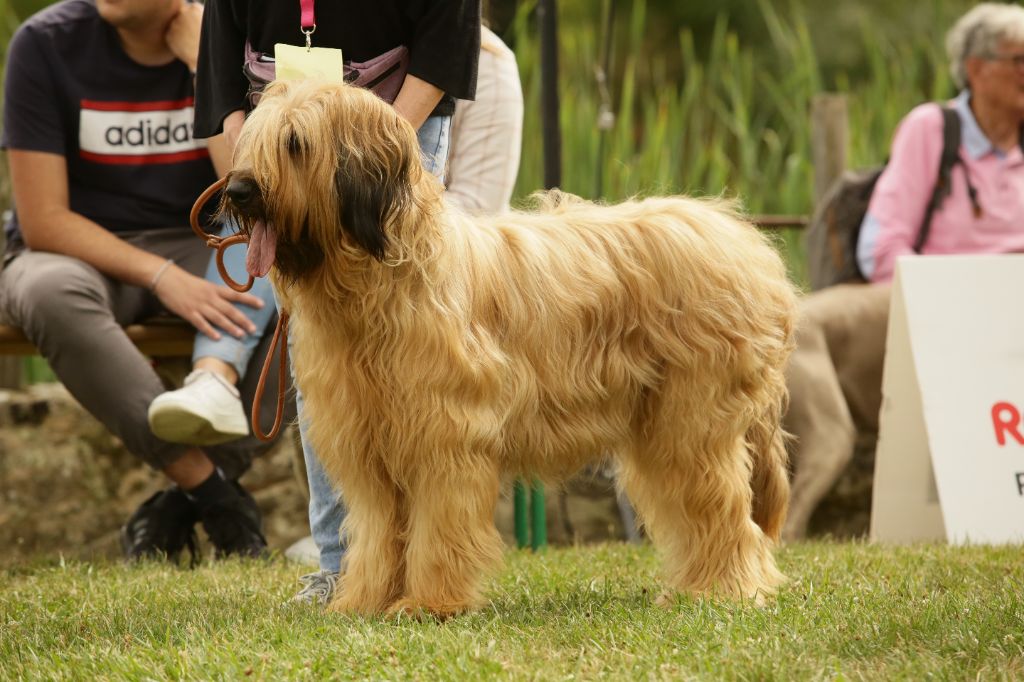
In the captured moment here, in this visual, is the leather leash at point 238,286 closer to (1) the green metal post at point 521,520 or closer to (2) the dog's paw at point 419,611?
(2) the dog's paw at point 419,611

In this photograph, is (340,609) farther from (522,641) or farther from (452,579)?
(522,641)

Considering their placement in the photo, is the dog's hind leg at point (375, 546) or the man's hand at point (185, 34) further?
the man's hand at point (185, 34)

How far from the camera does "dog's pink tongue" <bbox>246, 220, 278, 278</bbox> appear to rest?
136 inches

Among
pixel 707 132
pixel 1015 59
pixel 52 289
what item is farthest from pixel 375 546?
pixel 707 132

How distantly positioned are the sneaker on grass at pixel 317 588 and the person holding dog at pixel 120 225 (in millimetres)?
1242

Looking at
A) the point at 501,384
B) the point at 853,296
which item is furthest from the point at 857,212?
the point at 501,384

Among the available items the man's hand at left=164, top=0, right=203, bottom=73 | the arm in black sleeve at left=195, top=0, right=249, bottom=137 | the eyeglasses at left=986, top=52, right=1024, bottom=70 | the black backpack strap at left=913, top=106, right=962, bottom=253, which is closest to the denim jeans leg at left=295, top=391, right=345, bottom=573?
the arm in black sleeve at left=195, top=0, right=249, bottom=137

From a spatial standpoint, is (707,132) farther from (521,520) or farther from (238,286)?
(238,286)

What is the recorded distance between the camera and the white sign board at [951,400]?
5500 mm

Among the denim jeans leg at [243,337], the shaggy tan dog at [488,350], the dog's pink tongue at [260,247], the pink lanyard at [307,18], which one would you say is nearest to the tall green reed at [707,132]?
the denim jeans leg at [243,337]

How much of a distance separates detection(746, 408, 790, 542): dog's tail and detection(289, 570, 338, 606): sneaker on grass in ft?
4.24

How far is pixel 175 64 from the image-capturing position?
562 centimetres

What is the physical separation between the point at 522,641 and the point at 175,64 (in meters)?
3.14

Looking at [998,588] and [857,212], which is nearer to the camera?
[998,588]
